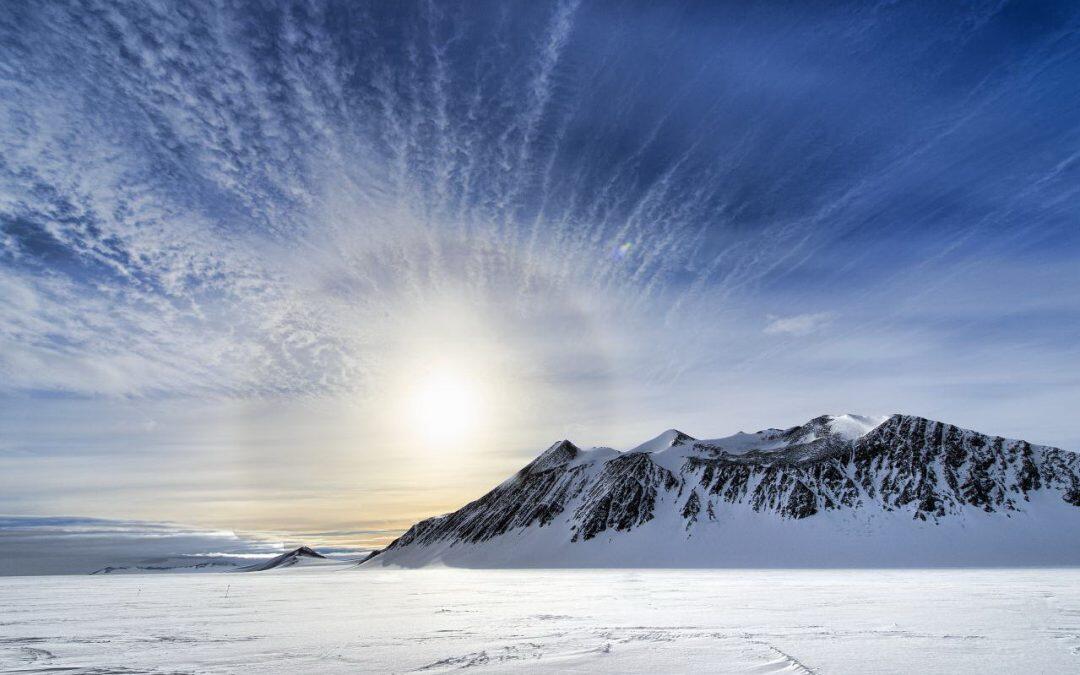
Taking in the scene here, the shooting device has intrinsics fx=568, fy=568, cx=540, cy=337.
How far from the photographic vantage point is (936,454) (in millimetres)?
138875

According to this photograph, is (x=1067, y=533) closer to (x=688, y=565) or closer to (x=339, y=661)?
(x=688, y=565)

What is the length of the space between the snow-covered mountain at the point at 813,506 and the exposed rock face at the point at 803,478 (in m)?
0.38

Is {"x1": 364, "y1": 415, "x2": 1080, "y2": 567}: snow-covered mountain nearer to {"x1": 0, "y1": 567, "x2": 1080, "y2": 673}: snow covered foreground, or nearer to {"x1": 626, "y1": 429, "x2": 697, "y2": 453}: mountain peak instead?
{"x1": 626, "y1": 429, "x2": 697, "y2": 453}: mountain peak

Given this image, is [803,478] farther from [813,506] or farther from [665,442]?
[665,442]

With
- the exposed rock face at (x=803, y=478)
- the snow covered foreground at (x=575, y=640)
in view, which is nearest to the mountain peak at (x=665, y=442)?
the exposed rock face at (x=803, y=478)

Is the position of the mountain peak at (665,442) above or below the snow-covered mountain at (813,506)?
above

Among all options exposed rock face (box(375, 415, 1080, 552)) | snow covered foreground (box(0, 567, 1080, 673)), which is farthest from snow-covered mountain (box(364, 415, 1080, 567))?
snow covered foreground (box(0, 567, 1080, 673))

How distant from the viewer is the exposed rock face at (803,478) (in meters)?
129

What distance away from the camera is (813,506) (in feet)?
446

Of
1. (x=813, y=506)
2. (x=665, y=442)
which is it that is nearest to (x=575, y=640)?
(x=813, y=506)

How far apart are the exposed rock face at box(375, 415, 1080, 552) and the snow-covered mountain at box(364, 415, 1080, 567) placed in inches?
15.0

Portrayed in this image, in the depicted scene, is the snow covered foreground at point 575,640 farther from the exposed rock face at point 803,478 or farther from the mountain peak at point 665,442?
the mountain peak at point 665,442

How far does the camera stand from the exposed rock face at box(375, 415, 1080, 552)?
129 meters

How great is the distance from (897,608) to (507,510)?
17043 centimetres
